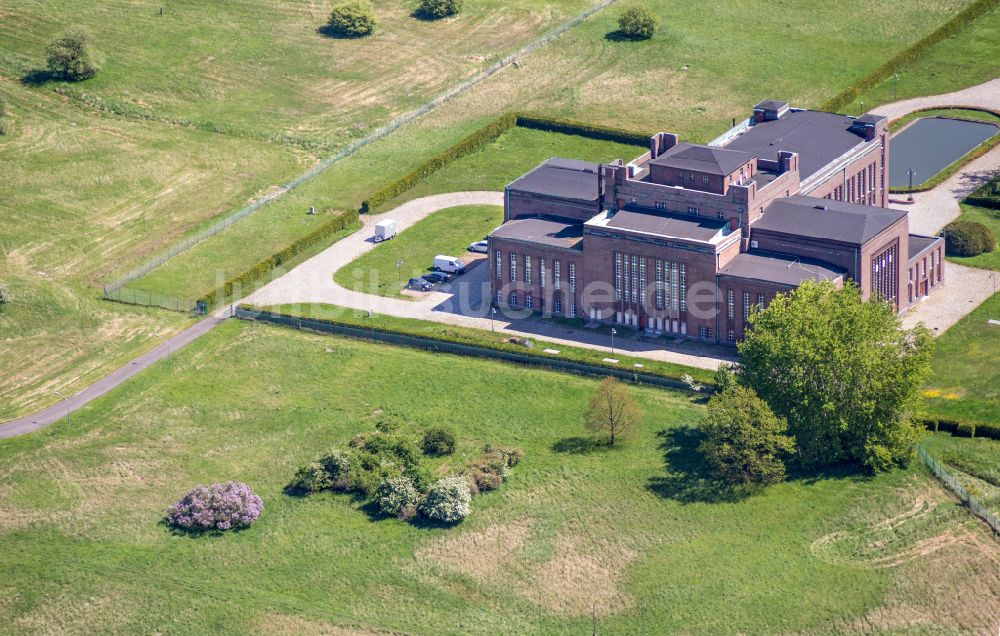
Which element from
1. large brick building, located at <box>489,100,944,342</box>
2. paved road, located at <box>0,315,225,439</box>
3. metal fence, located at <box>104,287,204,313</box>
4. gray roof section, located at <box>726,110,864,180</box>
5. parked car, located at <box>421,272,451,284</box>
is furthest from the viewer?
parked car, located at <box>421,272,451,284</box>

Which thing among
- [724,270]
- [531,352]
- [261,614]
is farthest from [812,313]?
[261,614]

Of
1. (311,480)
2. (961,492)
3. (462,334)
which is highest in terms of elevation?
(462,334)

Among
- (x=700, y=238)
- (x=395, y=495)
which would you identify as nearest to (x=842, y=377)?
(x=700, y=238)

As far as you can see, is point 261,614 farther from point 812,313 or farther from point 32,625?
point 812,313

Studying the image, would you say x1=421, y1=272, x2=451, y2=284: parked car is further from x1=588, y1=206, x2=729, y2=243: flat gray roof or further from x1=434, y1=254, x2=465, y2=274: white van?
x1=588, y1=206, x2=729, y2=243: flat gray roof

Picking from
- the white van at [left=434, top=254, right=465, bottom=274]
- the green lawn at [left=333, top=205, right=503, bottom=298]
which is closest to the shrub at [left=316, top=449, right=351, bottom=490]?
the green lawn at [left=333, top=205, right=503, bottom=298]

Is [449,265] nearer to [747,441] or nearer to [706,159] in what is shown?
[706,159]
